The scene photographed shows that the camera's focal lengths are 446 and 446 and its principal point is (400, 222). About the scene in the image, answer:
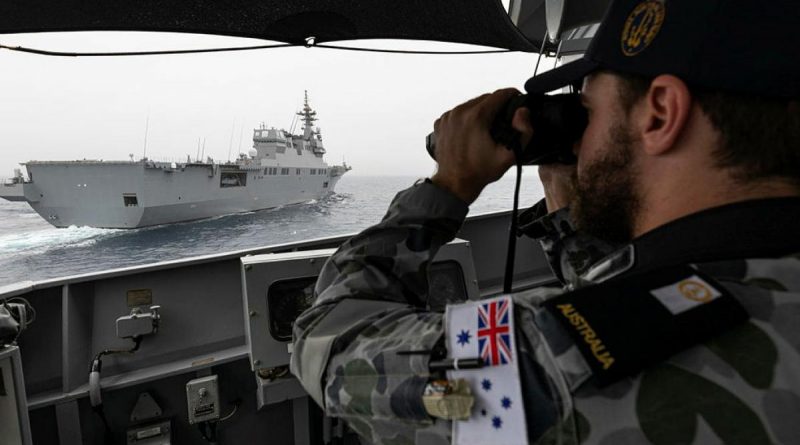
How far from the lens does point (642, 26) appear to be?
591 mm

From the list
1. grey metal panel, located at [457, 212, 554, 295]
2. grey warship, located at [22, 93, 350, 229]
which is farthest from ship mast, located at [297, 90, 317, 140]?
grey metal panel, located at [457, 212, 554, 295]

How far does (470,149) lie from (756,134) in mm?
330

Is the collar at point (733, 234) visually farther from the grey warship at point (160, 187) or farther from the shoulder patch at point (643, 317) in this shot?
the grey warship at point (160, 187)

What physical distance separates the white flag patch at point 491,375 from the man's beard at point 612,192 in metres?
0.20

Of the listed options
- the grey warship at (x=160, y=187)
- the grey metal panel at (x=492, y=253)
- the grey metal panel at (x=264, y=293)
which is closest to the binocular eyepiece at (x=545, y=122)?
the grey metal panel at (x=264, y=293)

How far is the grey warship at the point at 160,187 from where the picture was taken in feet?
58.6

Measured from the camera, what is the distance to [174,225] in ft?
72.5

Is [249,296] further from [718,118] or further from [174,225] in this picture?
[174,225]

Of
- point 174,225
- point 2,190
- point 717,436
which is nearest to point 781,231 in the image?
point 717,436

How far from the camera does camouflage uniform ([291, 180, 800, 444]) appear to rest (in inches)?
15.4

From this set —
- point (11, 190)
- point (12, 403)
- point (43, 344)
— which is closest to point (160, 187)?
point (11, 190)

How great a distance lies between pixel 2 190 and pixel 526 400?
905 inches

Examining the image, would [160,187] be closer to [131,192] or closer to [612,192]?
[131,192]

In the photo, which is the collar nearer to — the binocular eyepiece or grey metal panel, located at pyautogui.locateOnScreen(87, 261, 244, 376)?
the binocular eyepiece
